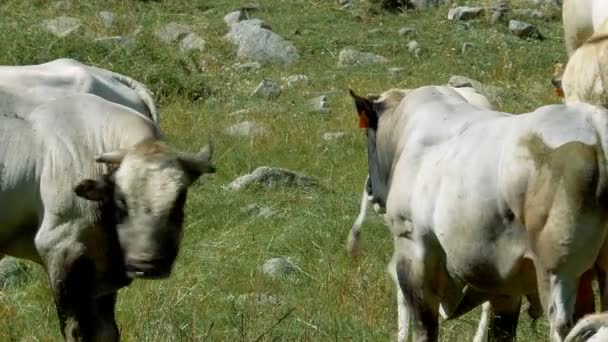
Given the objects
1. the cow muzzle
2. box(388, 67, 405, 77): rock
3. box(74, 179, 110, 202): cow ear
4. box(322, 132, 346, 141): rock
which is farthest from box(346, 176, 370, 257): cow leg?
box(388, 67, 405, 77): rock

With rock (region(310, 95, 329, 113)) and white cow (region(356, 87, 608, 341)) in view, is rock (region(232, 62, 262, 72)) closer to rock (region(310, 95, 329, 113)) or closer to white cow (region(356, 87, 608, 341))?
rock (region(310, 95, 329, 113))

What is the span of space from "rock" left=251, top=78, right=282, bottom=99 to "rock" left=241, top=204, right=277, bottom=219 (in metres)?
4.89

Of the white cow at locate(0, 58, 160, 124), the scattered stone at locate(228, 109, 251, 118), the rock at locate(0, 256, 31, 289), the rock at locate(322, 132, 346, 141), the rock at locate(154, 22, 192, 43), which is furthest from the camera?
the rock at locate(154, 22, 192, 43)

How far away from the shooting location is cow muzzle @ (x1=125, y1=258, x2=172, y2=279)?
20.3 feet

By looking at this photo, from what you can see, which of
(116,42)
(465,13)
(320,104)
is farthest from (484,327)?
(465,13)

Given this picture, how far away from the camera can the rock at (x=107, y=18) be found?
18.3 metres

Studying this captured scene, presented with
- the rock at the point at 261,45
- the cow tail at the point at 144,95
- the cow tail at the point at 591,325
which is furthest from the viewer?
the rock at the point at 261,45

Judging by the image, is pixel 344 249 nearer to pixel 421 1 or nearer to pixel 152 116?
pixel 152 116

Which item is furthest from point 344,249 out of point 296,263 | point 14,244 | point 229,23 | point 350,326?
point 229,23

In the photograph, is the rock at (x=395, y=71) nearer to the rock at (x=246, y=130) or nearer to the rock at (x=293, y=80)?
the rock at (x=293, y=80)

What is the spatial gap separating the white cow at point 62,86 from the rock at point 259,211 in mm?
2714

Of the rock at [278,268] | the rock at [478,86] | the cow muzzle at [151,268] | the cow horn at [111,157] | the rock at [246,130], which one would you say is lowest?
the rock at [478,86]

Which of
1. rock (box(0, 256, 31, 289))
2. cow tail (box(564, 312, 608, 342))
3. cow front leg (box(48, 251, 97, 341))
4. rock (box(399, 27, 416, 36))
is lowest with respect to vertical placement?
rock (box(399, 27, 416, 36))

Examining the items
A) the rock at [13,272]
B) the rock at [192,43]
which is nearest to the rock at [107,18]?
the rock at [192,43]
